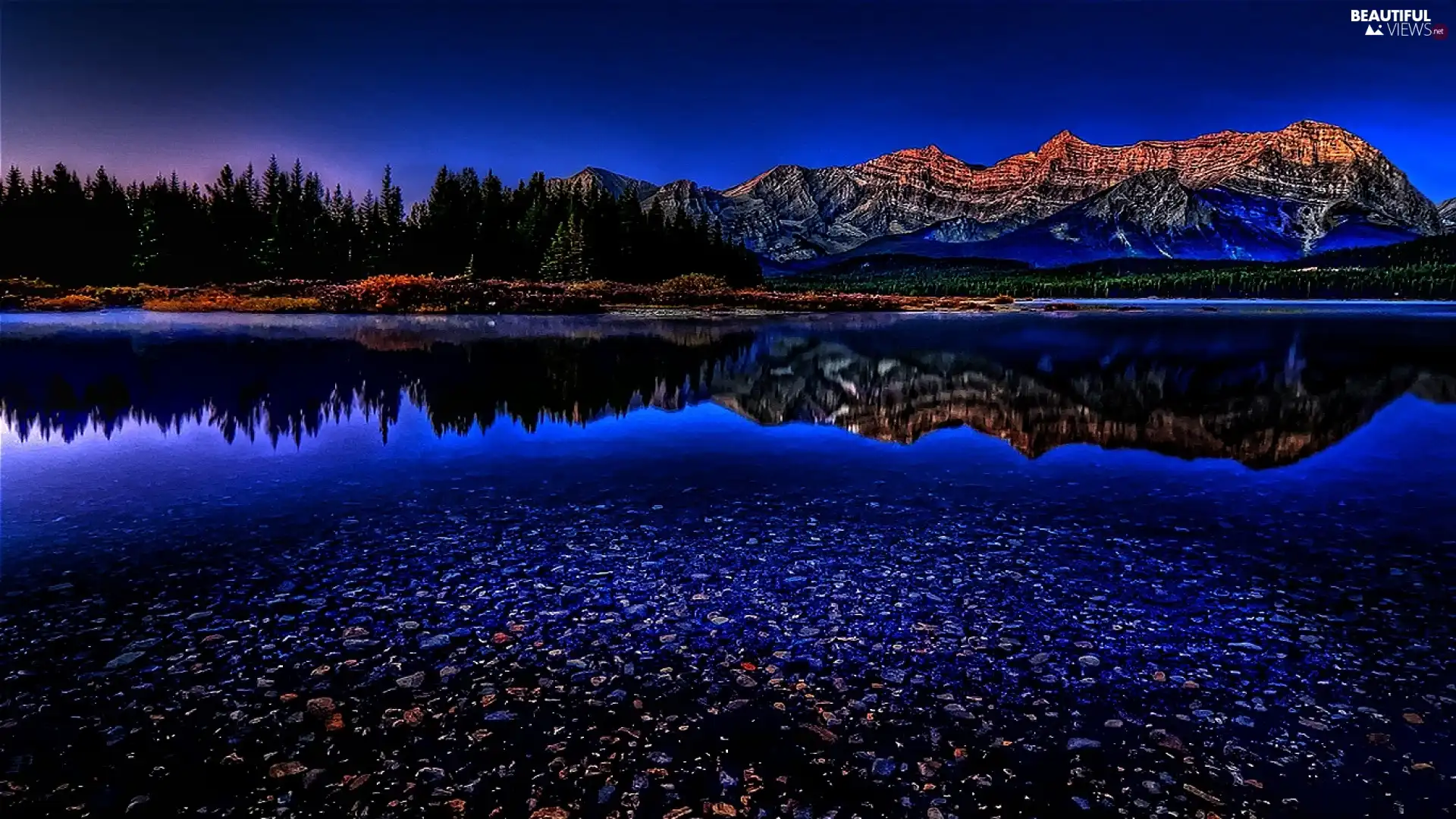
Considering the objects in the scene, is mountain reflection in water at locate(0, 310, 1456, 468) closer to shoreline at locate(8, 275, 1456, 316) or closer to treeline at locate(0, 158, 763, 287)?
shoreline at locate(8, 275, 1456, 316)

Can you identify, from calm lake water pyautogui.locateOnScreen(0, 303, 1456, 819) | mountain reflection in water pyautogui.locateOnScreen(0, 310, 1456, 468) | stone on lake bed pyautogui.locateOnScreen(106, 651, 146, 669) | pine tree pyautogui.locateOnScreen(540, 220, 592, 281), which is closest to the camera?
calm lake water pyautogui.locateOnScreen(0, 303, 1456, 819)

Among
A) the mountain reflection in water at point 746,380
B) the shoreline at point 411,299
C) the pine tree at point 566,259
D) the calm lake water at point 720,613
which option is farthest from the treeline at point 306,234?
the calm lake water at point 720,613

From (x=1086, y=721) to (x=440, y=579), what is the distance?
839 centimetres

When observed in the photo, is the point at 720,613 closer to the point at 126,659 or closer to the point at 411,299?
the point at 126,659

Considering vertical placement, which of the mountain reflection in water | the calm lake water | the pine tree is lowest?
the calm lake water

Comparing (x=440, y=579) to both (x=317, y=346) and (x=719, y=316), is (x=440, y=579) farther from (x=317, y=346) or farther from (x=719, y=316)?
(x=719, y=316)

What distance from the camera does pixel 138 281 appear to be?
118m

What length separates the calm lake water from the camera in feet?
23.6

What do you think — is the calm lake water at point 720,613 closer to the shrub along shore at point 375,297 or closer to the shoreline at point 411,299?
the shoreline at point 411,299

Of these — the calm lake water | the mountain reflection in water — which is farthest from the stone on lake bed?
the mountain reflection in water

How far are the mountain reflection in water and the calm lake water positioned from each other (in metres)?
0.63

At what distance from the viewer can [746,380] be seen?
117 ft

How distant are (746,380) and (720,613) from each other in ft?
83.9

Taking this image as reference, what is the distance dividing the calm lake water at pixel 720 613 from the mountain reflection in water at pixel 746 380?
0.63 metres
